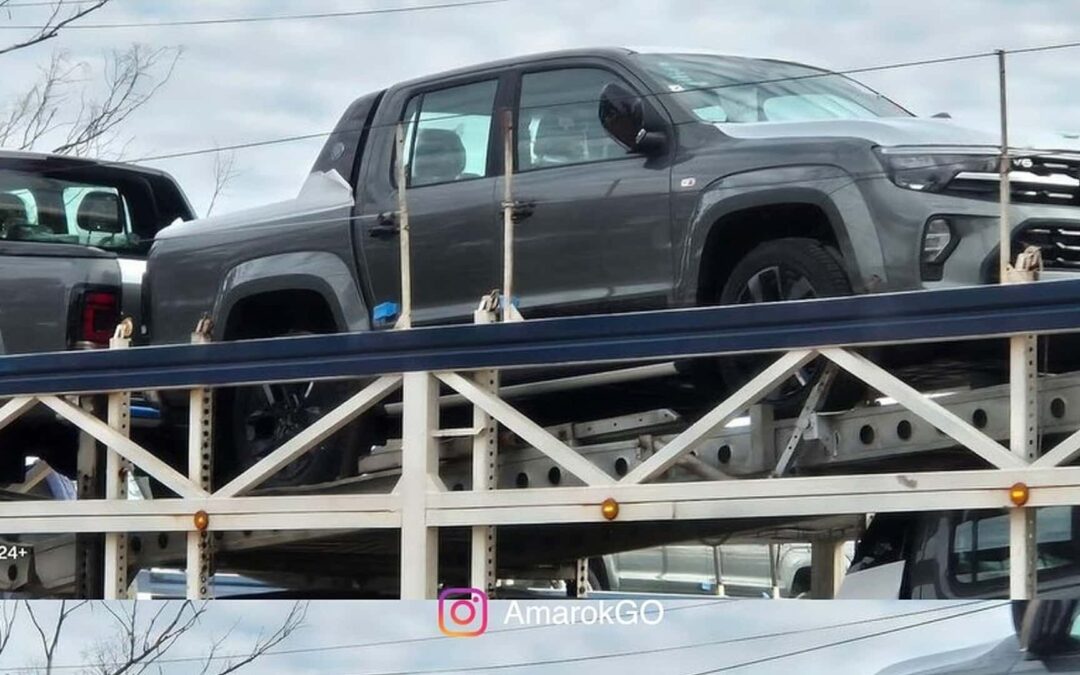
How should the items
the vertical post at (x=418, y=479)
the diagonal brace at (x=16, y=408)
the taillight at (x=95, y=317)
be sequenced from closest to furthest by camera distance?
1. the vertical post at (x=418, y=479)
2. the diagonal brace at (x=16, y=408)
3. the taillight at (x=95, y=317)

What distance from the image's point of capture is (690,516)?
217 inches

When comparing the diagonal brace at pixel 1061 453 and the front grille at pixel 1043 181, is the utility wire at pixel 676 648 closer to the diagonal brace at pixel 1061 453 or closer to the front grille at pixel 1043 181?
the diagonal brace at pixel 1061 453

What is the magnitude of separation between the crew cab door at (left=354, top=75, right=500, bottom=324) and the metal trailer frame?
0.30 meters

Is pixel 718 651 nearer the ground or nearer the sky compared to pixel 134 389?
nearer the ground

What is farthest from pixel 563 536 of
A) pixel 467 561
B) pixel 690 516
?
pixel 690 516

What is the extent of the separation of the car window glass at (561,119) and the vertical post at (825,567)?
4.90 ft

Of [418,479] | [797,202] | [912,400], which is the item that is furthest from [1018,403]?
[418,479]

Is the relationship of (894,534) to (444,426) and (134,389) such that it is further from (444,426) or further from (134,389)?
(134,389)

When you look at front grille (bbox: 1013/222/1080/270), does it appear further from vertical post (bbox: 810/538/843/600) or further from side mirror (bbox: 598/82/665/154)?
side mirror (bbox: 598/82/665/154)

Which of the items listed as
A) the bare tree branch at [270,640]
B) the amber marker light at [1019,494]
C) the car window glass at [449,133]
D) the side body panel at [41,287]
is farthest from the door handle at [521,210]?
the side body panel at [41,287]

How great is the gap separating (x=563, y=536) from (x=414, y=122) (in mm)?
1598

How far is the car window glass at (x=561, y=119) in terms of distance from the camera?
A: 20.0ft

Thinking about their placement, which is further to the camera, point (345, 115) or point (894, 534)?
point (345, 115)

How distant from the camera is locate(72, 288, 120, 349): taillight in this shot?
23.2 ft
